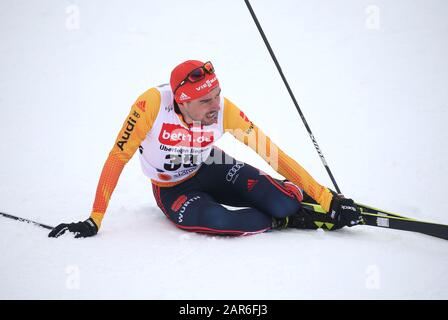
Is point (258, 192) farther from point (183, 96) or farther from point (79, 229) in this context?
point (79, 229)

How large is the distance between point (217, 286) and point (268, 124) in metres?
4.90

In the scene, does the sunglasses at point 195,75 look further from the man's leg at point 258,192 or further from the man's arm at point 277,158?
the man's leg at point 258,192

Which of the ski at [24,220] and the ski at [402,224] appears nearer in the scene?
the ski at [402,224]

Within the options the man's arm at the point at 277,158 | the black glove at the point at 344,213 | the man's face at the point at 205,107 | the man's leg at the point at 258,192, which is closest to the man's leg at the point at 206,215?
the man's leg at the point at 258,192

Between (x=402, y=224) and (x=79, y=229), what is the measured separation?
2222mm

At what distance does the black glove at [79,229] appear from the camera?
2963 millimetres

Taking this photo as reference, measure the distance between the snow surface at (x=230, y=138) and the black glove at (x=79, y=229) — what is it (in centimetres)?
8

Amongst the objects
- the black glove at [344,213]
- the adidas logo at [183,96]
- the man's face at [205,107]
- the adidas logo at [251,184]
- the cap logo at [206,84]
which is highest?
the cap logo at [206,84]

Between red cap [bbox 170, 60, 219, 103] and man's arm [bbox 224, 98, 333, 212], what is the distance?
1.12ft

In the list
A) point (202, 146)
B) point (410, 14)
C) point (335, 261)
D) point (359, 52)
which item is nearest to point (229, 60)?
point (359, 52)

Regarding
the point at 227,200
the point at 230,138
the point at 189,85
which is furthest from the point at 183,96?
the point at 230,138

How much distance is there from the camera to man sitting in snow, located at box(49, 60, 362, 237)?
3.03 metres

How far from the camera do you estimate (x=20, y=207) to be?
384 centimetres
